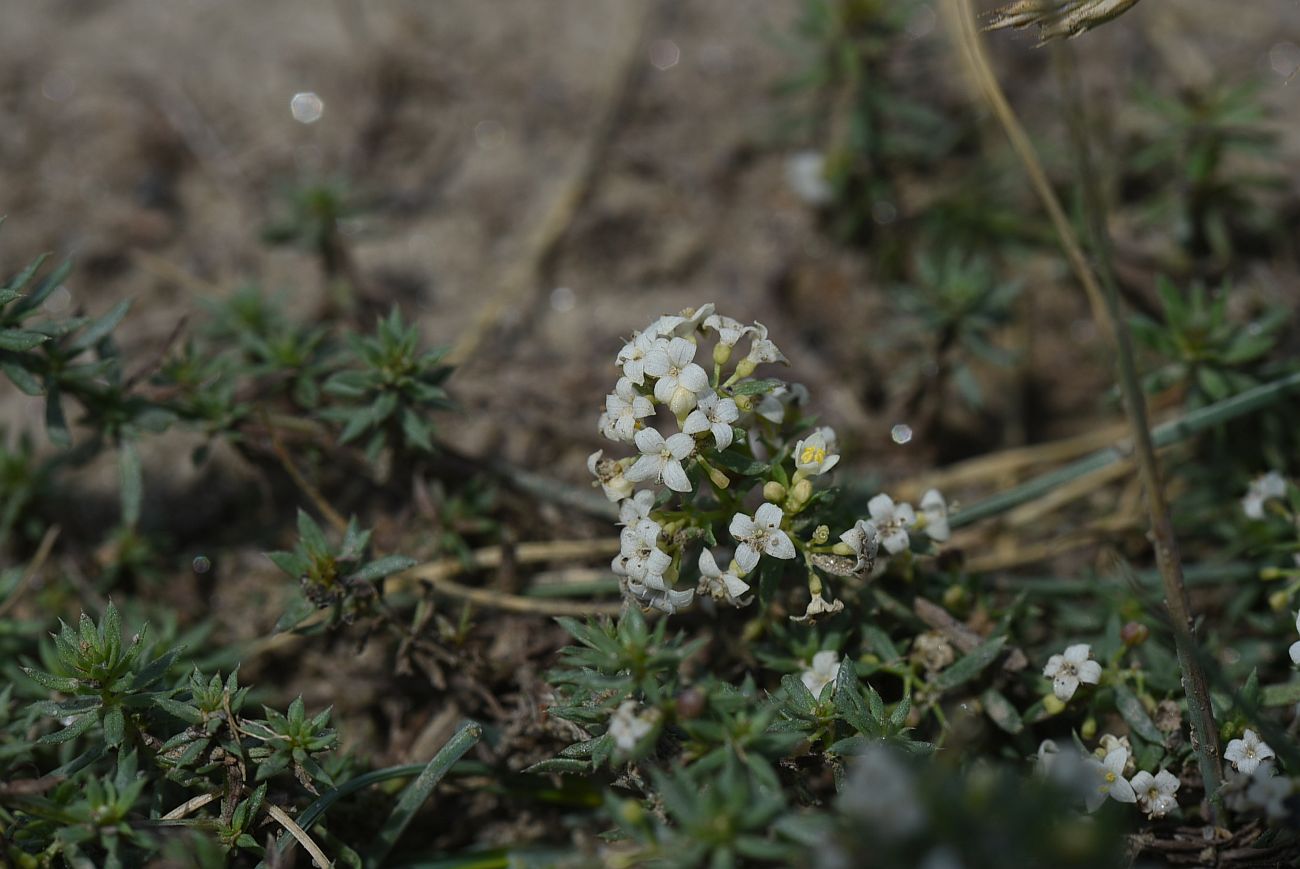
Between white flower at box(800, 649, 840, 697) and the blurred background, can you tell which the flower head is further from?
the blurred background

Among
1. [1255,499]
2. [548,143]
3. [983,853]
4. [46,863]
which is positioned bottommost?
[46,863]

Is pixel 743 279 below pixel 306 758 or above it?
above

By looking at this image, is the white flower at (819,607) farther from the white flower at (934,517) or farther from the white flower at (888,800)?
the white flower at (888,800)

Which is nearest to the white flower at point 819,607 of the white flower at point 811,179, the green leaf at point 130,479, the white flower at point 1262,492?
the white flower at point 1262,492

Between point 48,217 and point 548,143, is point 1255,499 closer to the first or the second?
point 548,143

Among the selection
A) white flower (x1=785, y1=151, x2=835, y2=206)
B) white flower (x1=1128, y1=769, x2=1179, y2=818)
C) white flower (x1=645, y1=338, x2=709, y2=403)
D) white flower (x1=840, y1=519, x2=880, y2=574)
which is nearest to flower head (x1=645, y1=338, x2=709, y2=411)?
white flower (x1=645, y1=338, x2=709, y2=403)

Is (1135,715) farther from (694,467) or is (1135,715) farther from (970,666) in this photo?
(694,467)

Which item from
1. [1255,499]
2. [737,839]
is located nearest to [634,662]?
[737,839]
